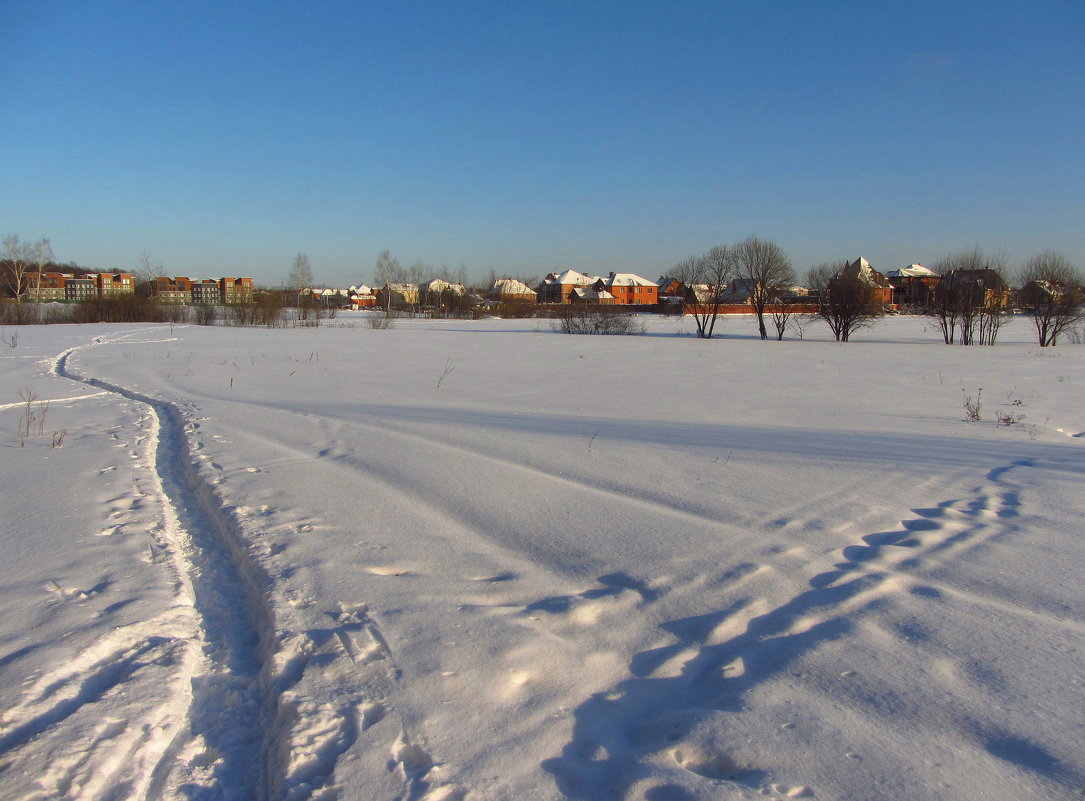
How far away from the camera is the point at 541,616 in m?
2.92

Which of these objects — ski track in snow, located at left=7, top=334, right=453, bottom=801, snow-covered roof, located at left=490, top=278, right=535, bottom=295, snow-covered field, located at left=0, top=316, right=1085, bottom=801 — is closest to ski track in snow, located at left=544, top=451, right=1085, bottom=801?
snow-covered field, located at left=0, top=316, right=1085, bottom=801

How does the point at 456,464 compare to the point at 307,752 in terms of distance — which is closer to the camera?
the point at 307,752

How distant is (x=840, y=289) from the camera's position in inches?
1336

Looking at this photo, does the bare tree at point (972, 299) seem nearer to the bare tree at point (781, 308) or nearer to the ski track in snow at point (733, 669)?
the bare tree at point (781, 308)

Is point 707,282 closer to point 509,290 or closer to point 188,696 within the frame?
point 188,696

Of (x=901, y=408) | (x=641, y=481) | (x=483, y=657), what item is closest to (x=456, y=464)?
(x=641, y=481)

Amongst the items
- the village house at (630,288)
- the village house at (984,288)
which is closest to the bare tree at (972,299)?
the village house at (984,288)

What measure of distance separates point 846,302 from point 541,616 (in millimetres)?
35041

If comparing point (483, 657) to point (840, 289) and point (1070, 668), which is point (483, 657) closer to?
point (1070, 668)

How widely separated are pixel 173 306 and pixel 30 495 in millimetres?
45826

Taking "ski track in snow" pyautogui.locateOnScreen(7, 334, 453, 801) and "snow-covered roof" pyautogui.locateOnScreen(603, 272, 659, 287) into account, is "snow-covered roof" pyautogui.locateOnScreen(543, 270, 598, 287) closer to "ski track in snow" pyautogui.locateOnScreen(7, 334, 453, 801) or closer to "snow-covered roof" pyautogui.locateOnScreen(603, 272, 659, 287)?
"snow-covered roof" pyautogui.locateOnScreen(603, 272, 659, 287)

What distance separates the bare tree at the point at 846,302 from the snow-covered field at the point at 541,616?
A: 29.3m

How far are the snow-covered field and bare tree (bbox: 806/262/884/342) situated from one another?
29.3 meters

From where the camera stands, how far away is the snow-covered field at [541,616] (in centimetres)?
201
